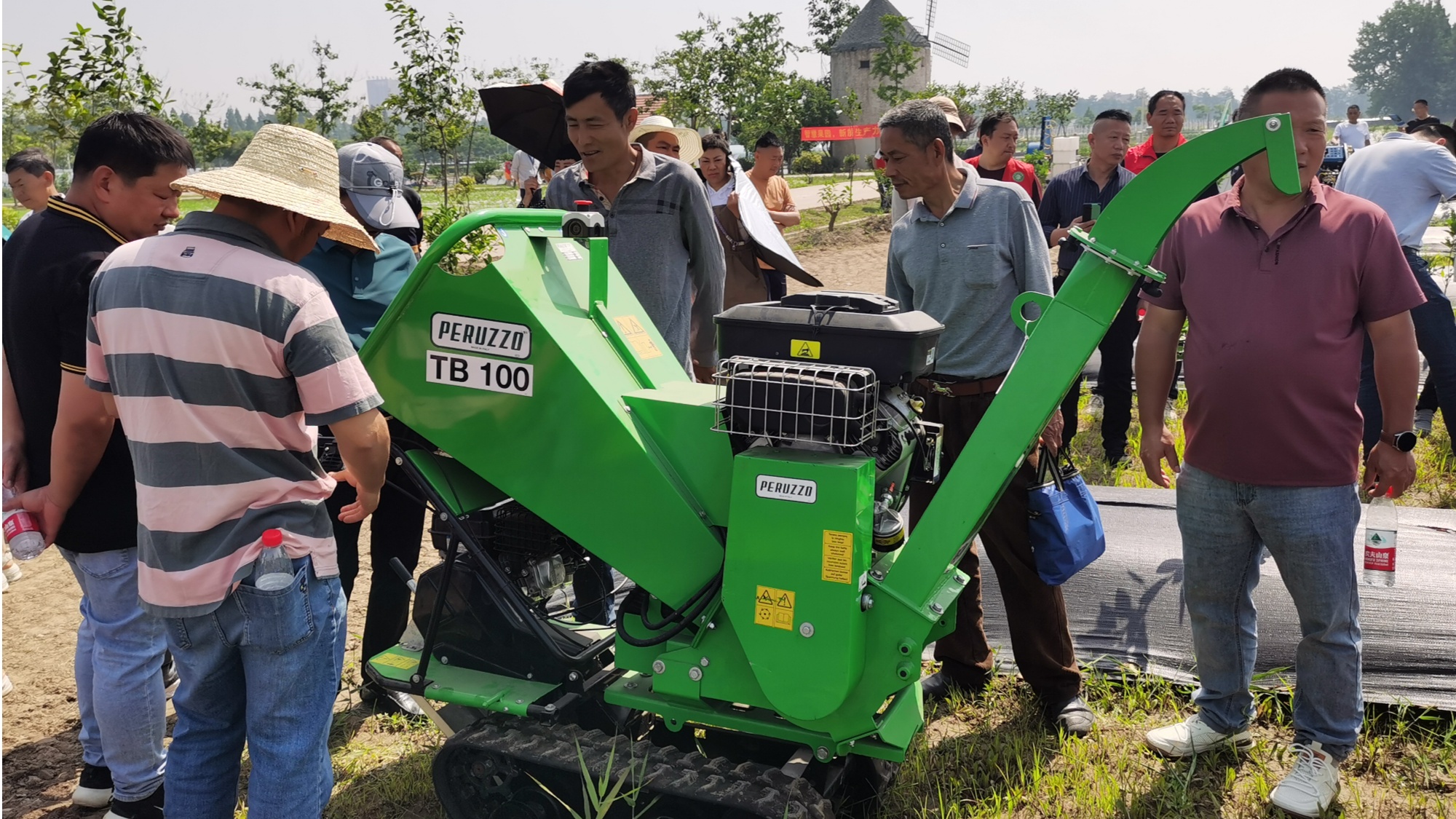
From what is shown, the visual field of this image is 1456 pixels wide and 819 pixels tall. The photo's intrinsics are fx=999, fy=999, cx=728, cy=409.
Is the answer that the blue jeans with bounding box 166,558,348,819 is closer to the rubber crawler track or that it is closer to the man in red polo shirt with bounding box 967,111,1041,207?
the rubber crawler track

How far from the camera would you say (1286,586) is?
3.01 meters

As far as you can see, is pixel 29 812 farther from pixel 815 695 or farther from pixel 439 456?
pixel 815 695

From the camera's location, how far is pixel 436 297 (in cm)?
271

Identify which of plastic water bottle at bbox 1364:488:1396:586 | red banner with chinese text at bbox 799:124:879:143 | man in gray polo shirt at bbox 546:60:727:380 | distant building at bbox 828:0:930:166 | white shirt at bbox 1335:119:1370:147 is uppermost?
distant building at bbox 828:0:930:166

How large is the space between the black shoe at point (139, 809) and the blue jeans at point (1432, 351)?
5.13 meters

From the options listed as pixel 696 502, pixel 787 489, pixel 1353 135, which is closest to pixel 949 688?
pixel 696 502

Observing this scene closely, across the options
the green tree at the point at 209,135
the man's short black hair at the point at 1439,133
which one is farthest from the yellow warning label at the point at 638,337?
the green tree at the point at 209,135

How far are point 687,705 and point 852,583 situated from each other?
26.8 inches

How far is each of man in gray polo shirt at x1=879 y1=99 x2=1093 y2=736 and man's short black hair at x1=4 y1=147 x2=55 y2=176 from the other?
524cm

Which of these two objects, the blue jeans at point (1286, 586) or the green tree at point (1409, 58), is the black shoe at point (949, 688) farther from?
the green tree at point (1409, 58)

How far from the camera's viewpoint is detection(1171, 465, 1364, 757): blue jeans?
2859 millimetres

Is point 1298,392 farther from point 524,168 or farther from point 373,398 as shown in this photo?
point 524,168

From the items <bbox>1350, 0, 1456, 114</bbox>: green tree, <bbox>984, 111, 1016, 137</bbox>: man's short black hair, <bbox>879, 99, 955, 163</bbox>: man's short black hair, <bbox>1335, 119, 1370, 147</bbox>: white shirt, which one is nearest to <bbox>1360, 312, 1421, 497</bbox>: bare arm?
<bbox>879, 99, 955, 163</bbox>: man's short black hair

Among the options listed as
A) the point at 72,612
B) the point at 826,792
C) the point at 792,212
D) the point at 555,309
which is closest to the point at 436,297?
the point at 555,309
